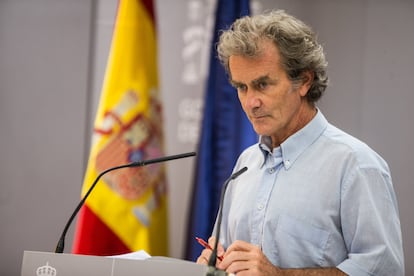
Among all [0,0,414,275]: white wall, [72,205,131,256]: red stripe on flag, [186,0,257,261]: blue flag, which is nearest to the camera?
[72,205,131,256]: red stripe on flag

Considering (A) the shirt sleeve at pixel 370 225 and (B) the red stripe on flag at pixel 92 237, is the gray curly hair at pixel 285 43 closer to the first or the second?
(A) the shirt sleeve at pixel 370 225

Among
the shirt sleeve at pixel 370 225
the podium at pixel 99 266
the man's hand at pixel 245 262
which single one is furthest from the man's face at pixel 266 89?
the podium at pixel 99 266

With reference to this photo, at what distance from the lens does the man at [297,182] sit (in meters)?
1.51

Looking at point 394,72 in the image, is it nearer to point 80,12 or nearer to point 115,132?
point 115,132

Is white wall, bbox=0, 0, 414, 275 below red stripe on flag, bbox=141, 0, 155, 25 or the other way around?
below

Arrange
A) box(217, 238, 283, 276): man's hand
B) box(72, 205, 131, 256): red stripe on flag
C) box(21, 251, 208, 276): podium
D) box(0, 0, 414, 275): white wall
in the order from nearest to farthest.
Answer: box(21, 251, 208, 276): podium
box(217, 238, 283, 276): man's hand
box(72, 205, 131, 256): red stripe on flag
box(0, 0, 414, 275): white wall

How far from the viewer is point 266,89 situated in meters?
1.68

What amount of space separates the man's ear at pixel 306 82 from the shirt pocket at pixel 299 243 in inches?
14.6

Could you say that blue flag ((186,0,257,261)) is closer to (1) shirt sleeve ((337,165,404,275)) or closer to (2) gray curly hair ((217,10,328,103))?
(2) gray curly hair ((217,10,328,103))

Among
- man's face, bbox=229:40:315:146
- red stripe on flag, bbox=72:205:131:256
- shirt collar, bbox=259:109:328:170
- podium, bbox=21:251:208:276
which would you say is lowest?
red stripe on flag, bbox=72:205:131:256

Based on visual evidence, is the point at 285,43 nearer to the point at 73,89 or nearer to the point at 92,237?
the point at 92,237

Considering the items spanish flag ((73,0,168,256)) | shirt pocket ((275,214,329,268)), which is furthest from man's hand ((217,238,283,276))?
spanish flag ((73,0,168,256))

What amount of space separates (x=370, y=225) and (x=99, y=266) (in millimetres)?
672

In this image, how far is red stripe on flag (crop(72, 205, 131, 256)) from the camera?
3008 mm
